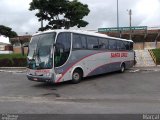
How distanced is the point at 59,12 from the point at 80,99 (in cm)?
Answer: 3093

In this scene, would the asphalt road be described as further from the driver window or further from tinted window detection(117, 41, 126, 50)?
tinted window detection(117, 41, 126, 50)

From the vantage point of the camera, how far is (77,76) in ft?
60.6

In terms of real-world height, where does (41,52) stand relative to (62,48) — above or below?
below

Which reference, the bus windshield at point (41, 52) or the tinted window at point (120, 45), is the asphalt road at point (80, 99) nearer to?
the bus windshield at point (41, 52)

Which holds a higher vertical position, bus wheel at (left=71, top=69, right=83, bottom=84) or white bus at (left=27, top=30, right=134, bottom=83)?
white bus at (left=27, top=30, right=134, bottom=83)

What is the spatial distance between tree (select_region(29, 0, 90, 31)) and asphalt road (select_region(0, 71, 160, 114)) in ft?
82.8

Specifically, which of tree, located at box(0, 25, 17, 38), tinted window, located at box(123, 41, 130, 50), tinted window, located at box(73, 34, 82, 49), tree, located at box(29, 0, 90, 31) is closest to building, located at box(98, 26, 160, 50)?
tree, located at box(29, 0, 90, 31)

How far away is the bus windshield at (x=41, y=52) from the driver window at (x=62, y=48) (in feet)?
1.07

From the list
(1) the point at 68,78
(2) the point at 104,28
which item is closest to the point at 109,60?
(1) the point at 68,78

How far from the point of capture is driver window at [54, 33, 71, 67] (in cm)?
1670

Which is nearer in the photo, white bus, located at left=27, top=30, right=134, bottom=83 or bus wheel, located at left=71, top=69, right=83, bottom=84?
white bus, located at left=27, top=30, right=134, bottom=83

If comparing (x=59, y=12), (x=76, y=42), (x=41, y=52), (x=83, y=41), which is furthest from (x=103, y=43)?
(x=59, y=12)

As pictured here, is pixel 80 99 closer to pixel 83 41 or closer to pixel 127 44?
pixel 83 41

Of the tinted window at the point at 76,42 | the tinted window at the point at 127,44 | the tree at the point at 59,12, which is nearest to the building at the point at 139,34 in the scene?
the tree at the point at 59,12
